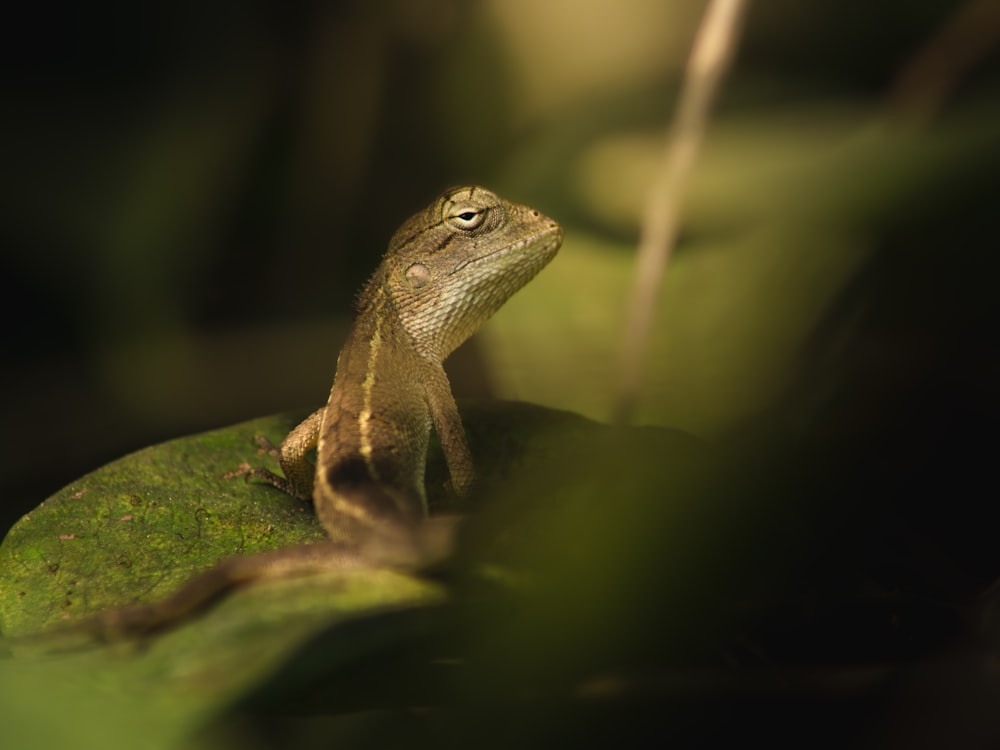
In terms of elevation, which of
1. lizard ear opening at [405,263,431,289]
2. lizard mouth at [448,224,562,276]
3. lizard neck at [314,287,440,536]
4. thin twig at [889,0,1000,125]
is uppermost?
thin twig at [889,0,1000,125]

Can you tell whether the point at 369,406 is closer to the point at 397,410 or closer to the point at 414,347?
the point at 397,410

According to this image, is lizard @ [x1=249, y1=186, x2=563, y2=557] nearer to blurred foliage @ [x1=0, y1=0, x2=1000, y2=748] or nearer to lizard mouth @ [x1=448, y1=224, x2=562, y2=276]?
lizard mouth @ [x1=448, y1=224, x2=562, y2=276]

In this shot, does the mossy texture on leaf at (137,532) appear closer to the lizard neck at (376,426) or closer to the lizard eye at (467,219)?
the lizard neck at (376,426)

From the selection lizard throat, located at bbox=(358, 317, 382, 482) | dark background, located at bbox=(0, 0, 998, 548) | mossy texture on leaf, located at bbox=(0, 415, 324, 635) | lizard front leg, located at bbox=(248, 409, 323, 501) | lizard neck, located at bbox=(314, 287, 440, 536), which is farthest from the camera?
dark background, located at bbox=(0, 0, 998, 548)

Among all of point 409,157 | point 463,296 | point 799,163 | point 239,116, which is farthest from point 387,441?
point 409,157

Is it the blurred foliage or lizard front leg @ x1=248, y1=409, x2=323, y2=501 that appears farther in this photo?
lizard front leg @ x1=248, y1=409, x2=323, y2=501

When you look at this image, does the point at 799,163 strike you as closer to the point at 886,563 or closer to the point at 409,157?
the point at 886,563

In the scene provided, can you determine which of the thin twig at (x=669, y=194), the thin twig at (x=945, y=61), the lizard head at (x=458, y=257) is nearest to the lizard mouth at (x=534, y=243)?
the lizard head at (x=458, y=257)

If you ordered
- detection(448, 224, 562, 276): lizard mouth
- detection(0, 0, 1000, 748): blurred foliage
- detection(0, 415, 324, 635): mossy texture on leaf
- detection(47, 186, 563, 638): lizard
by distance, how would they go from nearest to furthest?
detection(0, 0, 1000, 748): blurred foliage < detection(47, 186, 563, 638): lizard < detection(0, 415, 324, 635): mossy texture on leaf < detection(448, 224, 562, 276): lizard mouth

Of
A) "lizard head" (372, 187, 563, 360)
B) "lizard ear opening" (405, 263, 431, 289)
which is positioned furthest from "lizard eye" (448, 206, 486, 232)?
"lizard ear opening" (405, 263, 431, 289)
